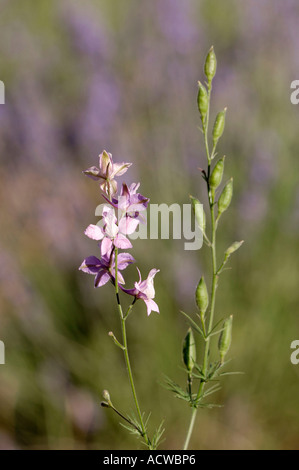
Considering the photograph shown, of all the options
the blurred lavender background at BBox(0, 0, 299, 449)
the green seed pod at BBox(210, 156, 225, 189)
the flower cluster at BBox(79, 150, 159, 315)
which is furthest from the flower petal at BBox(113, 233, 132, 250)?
the blurred lavender background at BBox(0, 0, 299, 449)

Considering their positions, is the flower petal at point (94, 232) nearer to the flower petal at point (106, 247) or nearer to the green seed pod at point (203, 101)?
the flower petal at point (106, 247)

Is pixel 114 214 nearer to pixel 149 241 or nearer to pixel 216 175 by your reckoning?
pixel 216 175

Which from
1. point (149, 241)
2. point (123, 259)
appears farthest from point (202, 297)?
point (149, 241)

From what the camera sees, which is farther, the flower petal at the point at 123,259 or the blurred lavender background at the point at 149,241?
the blurred lavender background at the point at 149,241

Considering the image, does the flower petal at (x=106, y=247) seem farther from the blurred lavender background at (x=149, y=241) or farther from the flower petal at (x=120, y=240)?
the blurred lavender background at (x=149, y=241)

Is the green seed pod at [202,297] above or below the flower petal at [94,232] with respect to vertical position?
below

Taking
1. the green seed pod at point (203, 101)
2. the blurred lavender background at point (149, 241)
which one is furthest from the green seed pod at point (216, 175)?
the blurred lavender background at point (149, 241)

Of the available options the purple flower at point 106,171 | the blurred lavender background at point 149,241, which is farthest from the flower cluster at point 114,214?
the blurred lavender background at point 149,241

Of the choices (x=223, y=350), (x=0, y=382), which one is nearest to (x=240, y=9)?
(x=0, y=382)
